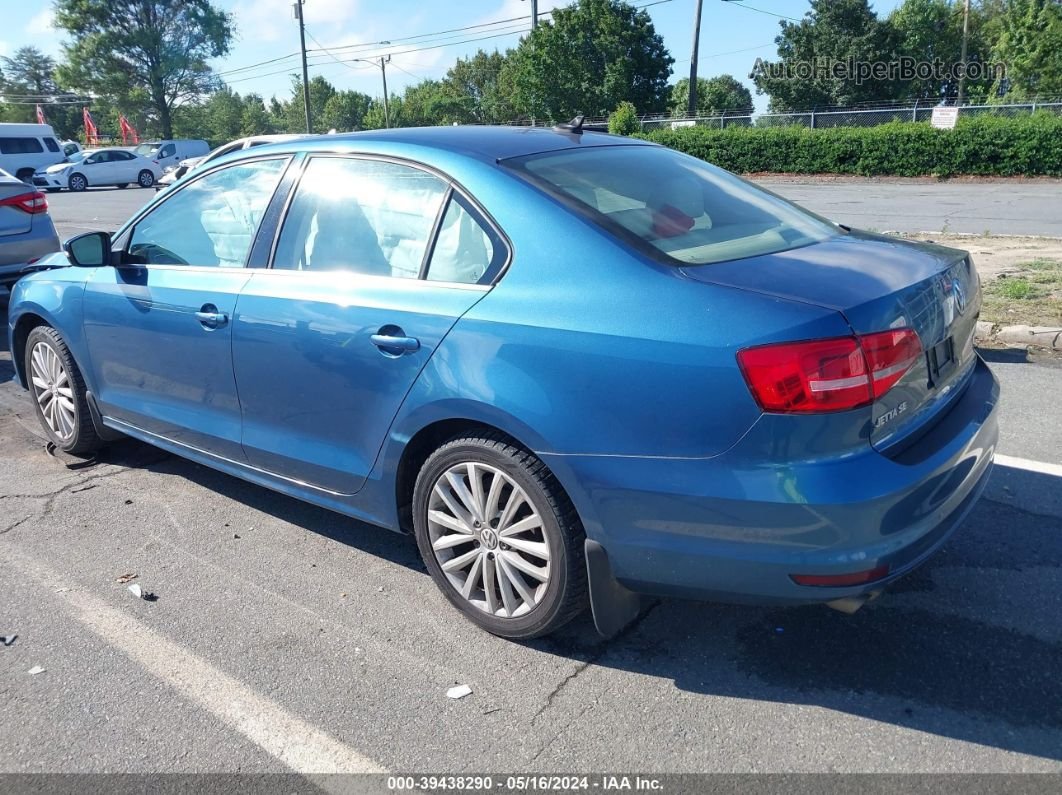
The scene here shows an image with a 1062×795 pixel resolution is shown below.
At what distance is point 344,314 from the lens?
328cm

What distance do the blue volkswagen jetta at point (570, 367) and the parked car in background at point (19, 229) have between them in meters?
5.52

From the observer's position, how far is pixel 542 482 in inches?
111

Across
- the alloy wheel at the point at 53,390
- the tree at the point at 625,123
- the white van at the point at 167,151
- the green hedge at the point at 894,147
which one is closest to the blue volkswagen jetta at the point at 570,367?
the alloy wheel at the point at 53,390

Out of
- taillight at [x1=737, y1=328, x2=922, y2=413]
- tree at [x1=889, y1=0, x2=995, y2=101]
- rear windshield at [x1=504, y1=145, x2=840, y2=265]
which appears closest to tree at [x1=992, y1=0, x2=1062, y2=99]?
tree at [x1=889, y1=0, x2=995, y2=101]

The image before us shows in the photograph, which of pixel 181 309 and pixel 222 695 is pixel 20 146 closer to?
pixel 181 309

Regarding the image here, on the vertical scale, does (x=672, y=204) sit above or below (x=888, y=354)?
above

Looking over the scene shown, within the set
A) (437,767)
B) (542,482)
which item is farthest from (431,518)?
(437,767)

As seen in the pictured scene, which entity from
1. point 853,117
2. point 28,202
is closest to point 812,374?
point 28,202

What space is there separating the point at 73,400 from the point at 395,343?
268 cm

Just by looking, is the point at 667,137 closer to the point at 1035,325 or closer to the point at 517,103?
the point at 1035,325

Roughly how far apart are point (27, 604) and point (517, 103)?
63.2m

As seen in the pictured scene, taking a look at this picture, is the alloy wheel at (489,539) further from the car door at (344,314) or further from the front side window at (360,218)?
the front side window at (360,218)

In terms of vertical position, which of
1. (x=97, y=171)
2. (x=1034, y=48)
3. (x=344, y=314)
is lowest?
(x=97, y=171)

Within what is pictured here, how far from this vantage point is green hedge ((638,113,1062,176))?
2464cm
